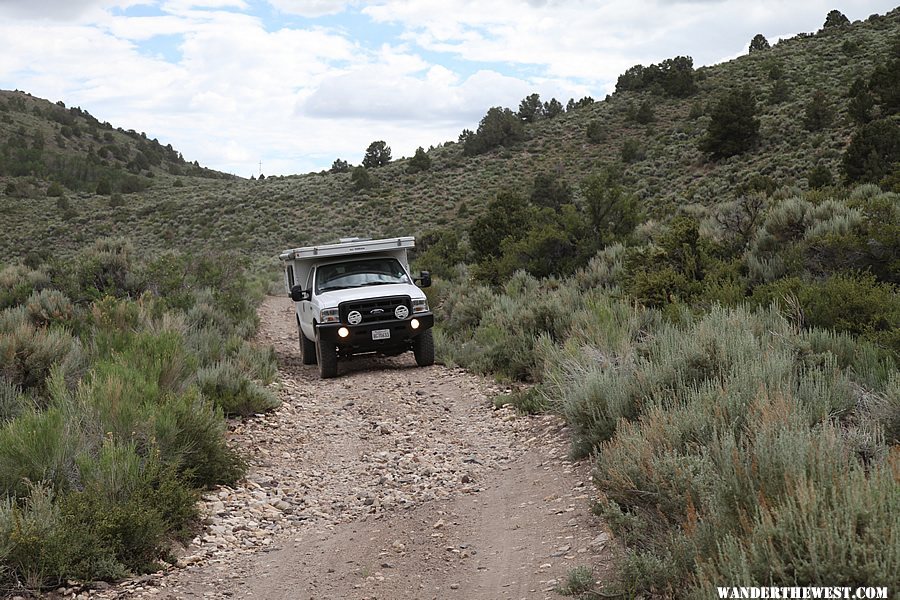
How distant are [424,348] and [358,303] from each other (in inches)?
52.0

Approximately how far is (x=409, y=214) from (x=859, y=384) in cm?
3924

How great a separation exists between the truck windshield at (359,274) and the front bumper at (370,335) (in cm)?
136

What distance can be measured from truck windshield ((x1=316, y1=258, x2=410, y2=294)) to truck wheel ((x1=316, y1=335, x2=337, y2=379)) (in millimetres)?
1415

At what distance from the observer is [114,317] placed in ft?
36.7

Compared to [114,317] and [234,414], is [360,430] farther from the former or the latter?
[114,317]

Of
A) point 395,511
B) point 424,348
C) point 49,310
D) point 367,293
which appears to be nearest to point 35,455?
point 395,511

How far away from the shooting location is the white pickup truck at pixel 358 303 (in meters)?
11.4

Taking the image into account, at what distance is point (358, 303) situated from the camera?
37.5 feet

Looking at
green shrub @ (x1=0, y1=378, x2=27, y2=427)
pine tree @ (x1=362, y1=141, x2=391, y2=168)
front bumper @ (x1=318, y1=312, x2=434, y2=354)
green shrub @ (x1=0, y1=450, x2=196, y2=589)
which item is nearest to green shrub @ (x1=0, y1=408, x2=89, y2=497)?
green shrub @ (x1=0, y1=450, x2=196, y2=589)

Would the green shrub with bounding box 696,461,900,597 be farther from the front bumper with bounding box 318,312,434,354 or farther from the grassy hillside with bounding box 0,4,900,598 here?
the front bumper with bounding box 318,312,434,354

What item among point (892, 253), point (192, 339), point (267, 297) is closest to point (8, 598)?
point (192, 339)

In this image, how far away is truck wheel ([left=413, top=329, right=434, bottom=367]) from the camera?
469 inches

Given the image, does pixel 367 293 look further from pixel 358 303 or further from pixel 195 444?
pixel 195 444

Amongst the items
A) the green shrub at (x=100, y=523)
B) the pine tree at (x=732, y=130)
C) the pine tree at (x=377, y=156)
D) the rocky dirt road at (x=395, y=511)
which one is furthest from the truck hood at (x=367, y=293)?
the pine tree at (x=377, y=156)
